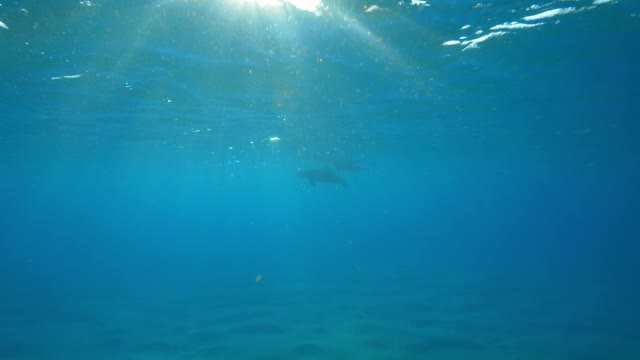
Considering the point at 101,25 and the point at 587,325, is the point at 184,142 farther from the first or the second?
the point at 587,325

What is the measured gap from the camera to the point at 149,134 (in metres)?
29.2

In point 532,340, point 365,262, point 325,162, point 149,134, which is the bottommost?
point 532,340

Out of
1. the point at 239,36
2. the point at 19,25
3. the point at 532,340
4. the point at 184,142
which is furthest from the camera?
the point at 184,142

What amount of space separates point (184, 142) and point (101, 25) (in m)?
22.1

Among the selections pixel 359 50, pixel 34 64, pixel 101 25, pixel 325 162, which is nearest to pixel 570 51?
pixel 359 50

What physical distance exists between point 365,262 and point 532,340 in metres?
20.9

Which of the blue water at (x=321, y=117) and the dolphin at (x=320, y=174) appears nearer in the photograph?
the blue water at (x=321, y=117)

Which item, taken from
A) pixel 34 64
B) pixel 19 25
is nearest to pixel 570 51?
pixel 19 25

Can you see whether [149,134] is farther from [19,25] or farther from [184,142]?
A: [19,25]

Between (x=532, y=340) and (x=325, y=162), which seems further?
(x=325, y=162)

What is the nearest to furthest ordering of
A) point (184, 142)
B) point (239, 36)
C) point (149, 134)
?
1. point (239, 36)
2. point (149, 134)
3. point (184, 142)

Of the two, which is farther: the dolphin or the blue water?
the dolphin

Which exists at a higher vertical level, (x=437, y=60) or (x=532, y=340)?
(x=437, y=60)

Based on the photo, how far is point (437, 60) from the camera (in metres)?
14.9
